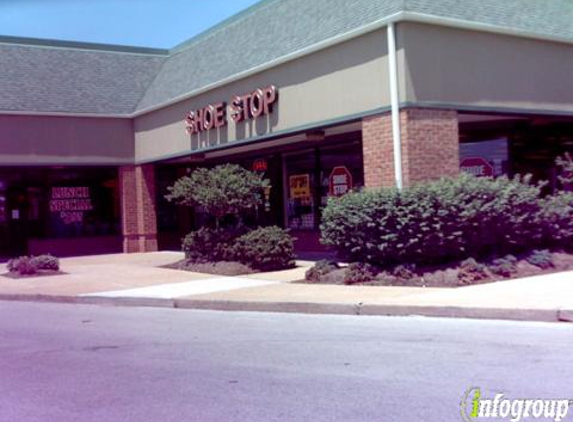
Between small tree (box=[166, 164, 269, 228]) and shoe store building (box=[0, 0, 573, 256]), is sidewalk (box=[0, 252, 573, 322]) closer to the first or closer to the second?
small tree (box=[166, 164, 269, 228])

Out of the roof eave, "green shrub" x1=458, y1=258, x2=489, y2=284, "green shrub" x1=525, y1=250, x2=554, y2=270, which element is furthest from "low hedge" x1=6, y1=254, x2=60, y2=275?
"green shrub" x1=525, y1=250, x2=554, y2=270

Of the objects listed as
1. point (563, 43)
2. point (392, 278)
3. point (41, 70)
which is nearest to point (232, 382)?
point (392, 278)

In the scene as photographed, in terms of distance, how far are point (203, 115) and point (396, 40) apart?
8071 mm

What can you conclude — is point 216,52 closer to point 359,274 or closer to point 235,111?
point 235,111

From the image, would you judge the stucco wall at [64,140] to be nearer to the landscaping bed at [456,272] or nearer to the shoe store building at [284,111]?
the shoe store building at [284,111]

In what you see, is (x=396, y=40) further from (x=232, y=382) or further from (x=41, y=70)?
(x=41, y=70)

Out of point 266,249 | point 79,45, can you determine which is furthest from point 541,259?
point 79,45

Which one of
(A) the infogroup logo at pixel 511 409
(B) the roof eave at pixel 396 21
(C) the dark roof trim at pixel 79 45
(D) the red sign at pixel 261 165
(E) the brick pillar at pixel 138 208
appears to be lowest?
(A) the infogroup logo at pixel 511 409

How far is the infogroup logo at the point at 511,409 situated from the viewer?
536 centimetres

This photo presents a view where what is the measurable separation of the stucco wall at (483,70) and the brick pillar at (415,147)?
389mm

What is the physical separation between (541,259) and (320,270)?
13.6 ft

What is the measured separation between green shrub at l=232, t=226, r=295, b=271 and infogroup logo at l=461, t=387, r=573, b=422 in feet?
36.1

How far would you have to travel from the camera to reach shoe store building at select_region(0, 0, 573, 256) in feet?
48.4

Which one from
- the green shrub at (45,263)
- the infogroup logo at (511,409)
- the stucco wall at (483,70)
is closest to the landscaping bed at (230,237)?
the green shrub at (45,263)
